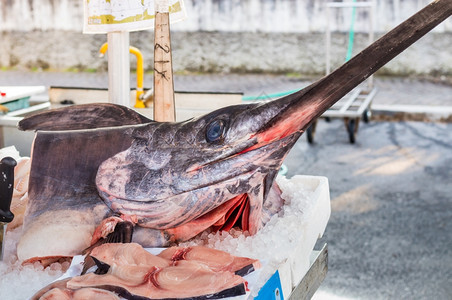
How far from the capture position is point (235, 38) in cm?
1227

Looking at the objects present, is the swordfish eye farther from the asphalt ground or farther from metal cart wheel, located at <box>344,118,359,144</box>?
metal cart wheel, located at <box>344,118,359,144</box>

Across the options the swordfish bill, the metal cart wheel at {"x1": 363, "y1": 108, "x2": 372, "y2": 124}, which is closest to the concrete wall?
the metal cart wheel at {"x1": 363, "y1": 108, "x2": 372, "y2": 124}

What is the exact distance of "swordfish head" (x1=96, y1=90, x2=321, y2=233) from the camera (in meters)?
1.75

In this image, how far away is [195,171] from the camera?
5.90 feet

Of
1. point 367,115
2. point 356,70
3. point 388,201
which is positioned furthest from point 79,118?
point 367,115

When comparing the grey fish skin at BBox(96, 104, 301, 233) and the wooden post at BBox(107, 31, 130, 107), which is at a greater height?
the wooden post at BBox(107, 31, 130, 107)

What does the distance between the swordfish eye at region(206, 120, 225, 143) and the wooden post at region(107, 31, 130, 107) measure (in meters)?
0.76

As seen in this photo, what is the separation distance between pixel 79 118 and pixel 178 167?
17.0 inches

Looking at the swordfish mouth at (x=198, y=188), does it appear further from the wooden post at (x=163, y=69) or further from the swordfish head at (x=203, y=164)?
the wooden post at (x=163, y=69)

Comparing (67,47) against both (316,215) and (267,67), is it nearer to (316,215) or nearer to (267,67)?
(267,67)

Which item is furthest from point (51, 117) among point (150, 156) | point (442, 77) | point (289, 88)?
point (442, 77)

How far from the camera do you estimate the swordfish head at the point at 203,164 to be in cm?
175

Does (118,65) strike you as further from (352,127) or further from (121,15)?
(352,127)

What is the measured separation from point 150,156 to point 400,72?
34.9 ft
